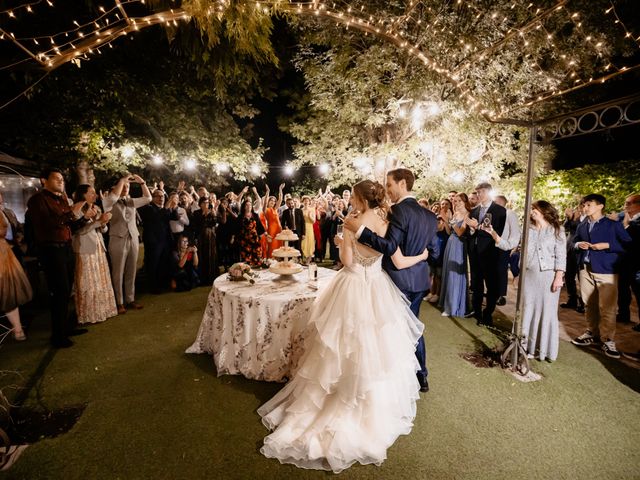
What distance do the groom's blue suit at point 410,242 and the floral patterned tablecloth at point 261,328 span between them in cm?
96

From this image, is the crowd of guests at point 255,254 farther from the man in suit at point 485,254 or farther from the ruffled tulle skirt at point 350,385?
the ruffled tulle skirt at point 350,385

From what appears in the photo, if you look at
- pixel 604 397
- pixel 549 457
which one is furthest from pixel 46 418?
pixel 604 397

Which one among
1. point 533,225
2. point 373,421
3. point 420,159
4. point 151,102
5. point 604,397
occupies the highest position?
point 151,102

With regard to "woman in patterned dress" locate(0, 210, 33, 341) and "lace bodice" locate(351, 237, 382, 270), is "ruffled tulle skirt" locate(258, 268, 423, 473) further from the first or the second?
"woman in patterned dress" locate(0, 210, 33, 341)

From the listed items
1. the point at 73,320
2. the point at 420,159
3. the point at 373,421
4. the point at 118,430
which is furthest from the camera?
the point at 420,159

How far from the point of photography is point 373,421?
2684 millimetres

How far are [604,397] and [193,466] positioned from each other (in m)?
4.08

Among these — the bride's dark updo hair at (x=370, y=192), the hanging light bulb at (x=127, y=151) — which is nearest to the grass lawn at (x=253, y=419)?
the bride's dark updo hair at (x=370, y=192)

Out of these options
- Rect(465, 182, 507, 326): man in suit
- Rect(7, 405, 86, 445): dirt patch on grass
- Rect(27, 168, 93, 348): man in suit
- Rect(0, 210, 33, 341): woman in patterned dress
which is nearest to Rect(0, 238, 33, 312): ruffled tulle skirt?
Rect(0, 210, 33, 341): woman in patterned dress

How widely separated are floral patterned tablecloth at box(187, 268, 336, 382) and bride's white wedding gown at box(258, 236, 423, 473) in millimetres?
559

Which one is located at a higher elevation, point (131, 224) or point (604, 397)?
point (131, 224)

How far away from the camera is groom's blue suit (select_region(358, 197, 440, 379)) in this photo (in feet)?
9.82

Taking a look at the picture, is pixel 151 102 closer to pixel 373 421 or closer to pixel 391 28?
pixel 391 28

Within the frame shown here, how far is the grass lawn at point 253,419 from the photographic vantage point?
255cm
